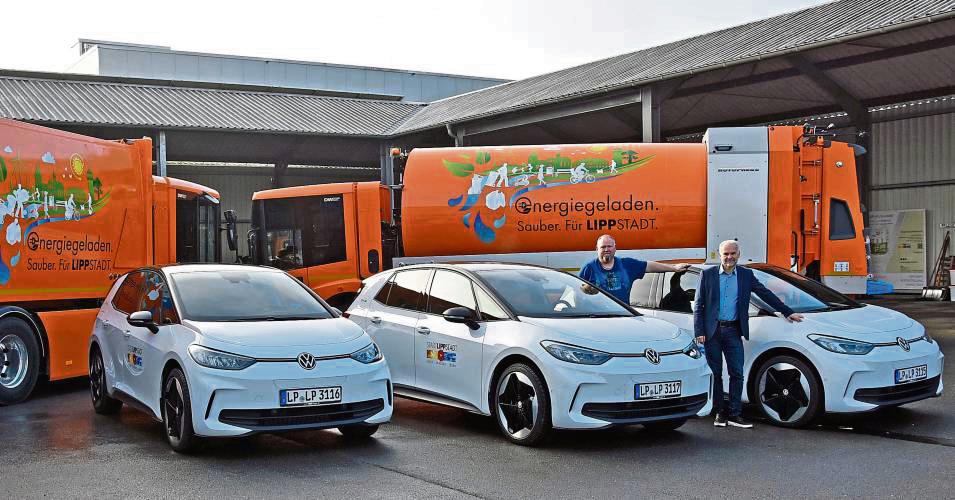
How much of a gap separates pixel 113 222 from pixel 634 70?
15.7m

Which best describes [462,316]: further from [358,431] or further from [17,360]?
[17,360]

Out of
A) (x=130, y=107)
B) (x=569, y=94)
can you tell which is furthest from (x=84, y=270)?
(x=130, y=107)

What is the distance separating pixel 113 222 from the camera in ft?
38.0

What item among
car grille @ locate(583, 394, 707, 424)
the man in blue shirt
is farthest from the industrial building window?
car grille @ locate(583, 394, 707, 424)

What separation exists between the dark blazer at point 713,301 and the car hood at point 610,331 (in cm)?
44

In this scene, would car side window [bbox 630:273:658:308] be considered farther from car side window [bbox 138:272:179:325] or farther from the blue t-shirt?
car side window [bbox 138:272:179:325]

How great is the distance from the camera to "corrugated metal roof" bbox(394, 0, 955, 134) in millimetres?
18141

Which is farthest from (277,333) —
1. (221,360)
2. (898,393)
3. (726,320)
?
(898,393)

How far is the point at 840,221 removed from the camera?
13656 mm

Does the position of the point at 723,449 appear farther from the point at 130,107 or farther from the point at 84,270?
the point at 130,107

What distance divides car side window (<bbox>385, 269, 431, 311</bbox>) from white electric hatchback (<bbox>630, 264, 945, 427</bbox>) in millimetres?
2414

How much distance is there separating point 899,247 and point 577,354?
25573 mm

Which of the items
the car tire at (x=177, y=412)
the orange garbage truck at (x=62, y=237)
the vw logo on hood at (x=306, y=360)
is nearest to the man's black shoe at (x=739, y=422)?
the vw logo on hood at (x=306, y=360)

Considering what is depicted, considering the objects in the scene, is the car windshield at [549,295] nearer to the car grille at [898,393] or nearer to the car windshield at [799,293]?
the car windshield at [799,293]
